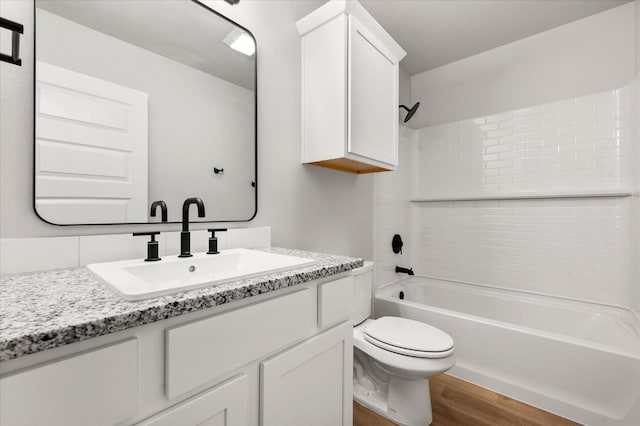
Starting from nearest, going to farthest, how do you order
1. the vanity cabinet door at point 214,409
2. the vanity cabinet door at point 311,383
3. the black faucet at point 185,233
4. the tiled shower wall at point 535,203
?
1. the vanity cabinet door at point 214,409
2. the vanity cabinet door at point 311,383
3. the black faucet at point 185,233
4. the tiled shower wall at point 535,203

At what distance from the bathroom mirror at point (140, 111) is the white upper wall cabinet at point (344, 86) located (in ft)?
1.18

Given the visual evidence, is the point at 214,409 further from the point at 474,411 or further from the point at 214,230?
the point at 474,411

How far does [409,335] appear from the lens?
156 cm

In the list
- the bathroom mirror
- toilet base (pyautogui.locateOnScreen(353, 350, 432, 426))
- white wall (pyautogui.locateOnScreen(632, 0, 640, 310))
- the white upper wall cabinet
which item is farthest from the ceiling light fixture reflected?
white wall (pyautogui.locateOnScreen(632, 0, 640, 310))

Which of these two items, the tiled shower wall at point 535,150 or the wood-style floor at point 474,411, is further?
the tiled shower wall at point 535,150

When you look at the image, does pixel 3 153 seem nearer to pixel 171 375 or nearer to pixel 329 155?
pixel 171 375

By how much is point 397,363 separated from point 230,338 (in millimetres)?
1037

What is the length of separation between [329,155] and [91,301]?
Answer: 121 cm

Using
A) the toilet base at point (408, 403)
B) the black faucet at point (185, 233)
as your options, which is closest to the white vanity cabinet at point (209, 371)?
the black faucet at point (185, 233)

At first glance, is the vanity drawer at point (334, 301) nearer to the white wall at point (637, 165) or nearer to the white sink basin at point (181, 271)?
the white sink basin at point (181, 271)

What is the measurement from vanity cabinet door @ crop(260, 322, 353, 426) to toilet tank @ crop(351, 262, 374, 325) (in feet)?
2.22

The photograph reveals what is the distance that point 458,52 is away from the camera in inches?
101

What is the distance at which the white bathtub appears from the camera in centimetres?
144

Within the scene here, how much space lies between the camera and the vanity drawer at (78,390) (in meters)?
0.42
